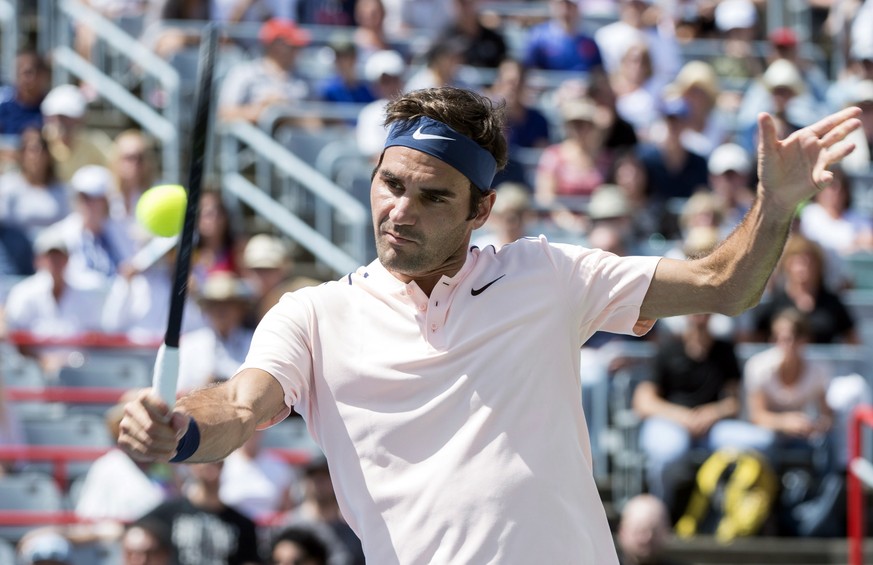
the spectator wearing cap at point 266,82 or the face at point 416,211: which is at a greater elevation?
the face at point 416,211

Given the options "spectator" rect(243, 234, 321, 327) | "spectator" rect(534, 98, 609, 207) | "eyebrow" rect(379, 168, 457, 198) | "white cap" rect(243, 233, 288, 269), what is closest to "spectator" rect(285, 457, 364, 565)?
"spectator" rect(243, 234, 321, 327)

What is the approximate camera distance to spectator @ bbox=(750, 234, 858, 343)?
10203 mm

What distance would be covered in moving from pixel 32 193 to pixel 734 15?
22.6 feet

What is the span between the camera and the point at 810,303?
404 inches

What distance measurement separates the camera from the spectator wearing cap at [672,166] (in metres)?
11.6

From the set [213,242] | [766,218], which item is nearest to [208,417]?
[766,218]

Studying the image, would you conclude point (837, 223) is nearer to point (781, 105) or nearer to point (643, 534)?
point (781, 105)

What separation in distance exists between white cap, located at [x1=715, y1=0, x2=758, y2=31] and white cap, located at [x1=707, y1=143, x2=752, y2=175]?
125 inches

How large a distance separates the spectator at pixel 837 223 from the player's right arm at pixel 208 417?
7930 mm

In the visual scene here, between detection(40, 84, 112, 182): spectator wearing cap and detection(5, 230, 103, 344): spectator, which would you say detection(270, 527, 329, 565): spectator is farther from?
detection(40, 84, 112, 182): spectator wearing cap

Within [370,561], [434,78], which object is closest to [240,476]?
[434,78]

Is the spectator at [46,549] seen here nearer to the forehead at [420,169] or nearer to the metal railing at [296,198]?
the metal railing at [296,198]

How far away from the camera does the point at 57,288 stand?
975 centimetres

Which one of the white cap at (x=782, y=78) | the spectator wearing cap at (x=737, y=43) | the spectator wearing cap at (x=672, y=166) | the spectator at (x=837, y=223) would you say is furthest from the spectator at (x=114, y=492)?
the spectator wearing cap at (x=737, y=43)
